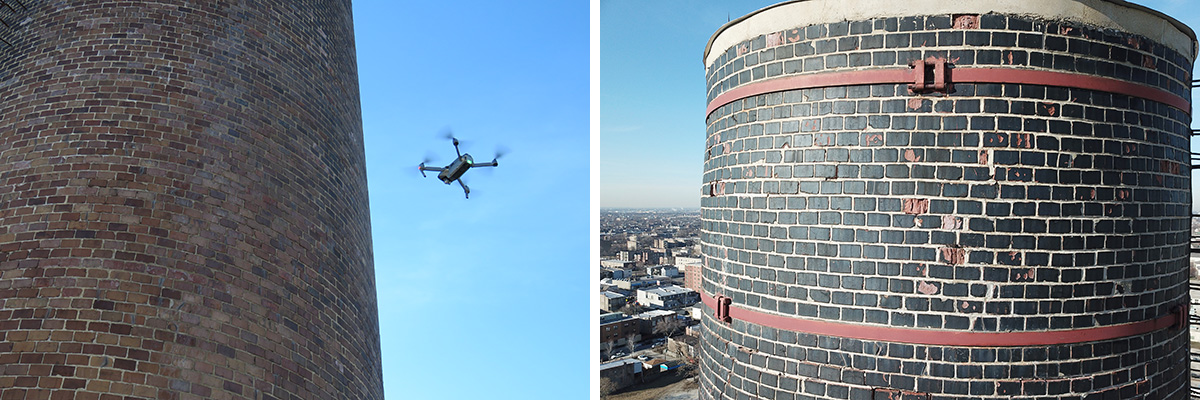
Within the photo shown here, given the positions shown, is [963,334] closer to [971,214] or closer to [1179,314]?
[971,214]

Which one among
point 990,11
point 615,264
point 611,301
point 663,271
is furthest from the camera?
point 615,264

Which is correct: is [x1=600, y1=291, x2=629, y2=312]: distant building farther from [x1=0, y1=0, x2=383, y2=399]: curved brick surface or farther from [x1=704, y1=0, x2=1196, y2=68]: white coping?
[x1=704, y1=0, x2=1196, y2=68]: white coping

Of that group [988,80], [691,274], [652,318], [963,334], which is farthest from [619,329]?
[988,80]

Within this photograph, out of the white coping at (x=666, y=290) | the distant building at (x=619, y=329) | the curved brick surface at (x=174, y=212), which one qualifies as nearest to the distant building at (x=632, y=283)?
the white coping at (x=666, y=290)

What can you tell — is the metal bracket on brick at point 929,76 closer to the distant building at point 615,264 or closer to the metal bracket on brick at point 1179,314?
the metal bracket on brick at point 1179,314

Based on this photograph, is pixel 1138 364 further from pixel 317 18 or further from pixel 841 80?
pixel 317 18

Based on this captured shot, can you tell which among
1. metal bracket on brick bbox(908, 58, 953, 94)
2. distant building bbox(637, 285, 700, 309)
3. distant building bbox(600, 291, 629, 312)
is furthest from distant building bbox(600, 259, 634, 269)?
metal bracket on brick bbox(908, 58, 953, 94)
